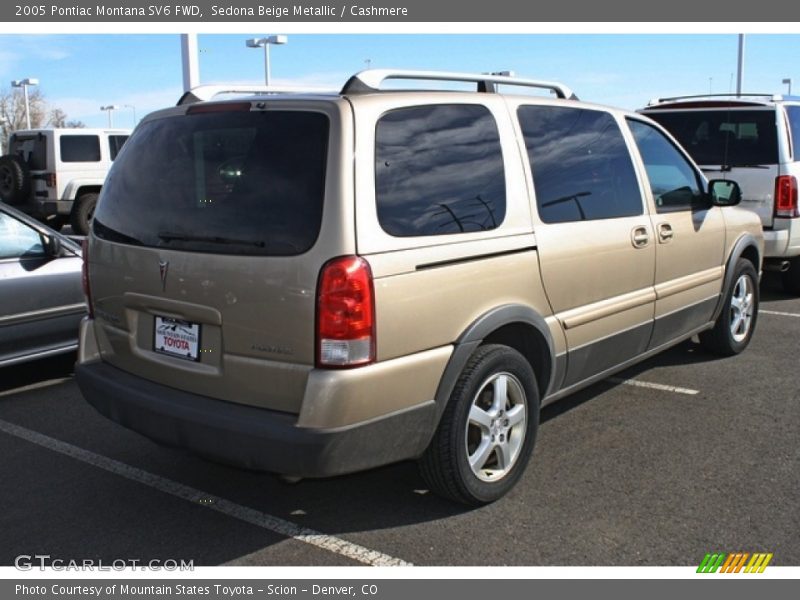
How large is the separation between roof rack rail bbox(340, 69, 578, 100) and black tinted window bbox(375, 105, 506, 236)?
18cm

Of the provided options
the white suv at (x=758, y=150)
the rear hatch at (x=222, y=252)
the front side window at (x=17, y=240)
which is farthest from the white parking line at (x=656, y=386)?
the front side window at (x=17, y=240)

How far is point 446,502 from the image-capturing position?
12.1 feet

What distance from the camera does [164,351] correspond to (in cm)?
343

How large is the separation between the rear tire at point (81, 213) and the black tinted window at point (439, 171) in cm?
1250

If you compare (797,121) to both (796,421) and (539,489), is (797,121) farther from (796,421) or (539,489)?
(539,489)

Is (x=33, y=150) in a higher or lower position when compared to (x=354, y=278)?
higher

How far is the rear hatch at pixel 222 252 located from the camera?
3002 millimetres

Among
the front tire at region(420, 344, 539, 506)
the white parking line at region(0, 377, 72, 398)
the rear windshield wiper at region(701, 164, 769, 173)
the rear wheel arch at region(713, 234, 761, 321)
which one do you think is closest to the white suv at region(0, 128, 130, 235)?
the white parking line at region(0, 377, 72, 398)

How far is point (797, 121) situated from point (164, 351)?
290 inches

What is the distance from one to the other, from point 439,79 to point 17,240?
3.50 metres

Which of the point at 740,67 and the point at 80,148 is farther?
the point at 740,67

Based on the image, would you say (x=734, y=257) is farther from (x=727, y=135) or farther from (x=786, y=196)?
(x=727, y=135)

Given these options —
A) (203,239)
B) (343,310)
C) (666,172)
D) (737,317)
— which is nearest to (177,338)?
(203,239)

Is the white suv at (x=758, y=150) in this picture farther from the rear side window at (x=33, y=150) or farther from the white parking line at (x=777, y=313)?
the rear side window at (x=33, y=150)
